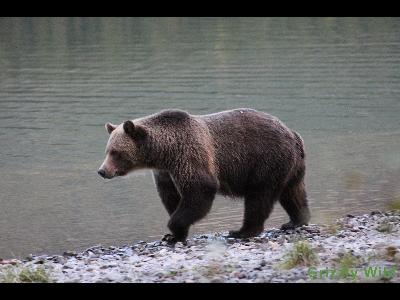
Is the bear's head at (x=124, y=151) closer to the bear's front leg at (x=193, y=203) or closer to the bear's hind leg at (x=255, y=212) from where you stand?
the bear's front leg at (x=193, y=203)

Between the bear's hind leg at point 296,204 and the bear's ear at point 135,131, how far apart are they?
1.87 meters

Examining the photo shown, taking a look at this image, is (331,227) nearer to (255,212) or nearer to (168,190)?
(255,212)

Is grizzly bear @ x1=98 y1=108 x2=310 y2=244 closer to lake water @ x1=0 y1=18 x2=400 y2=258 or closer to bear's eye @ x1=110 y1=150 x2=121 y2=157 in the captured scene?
bear's eye @ x1=110 y1=150 x2=121 y2=157

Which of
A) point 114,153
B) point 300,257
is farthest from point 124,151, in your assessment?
point 300,257

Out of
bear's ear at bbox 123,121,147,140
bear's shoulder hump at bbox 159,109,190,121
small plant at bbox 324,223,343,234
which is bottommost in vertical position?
small plant at bbox 324,223,343,234

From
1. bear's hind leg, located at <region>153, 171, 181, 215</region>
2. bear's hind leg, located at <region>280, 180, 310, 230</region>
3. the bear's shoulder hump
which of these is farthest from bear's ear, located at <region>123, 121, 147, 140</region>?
bear's hind leg, located at <region>280, 180, 310, 230</region>

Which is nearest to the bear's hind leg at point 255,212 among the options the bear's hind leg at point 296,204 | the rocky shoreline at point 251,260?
the rocky shoreline at point 251,260

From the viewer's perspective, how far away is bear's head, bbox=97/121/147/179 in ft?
31.1

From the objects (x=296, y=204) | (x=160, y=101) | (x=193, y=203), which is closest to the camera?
(x=193, y=203)

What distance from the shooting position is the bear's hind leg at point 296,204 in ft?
34.2

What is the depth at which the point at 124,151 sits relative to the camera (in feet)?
31.2

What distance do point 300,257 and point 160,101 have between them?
16909mm

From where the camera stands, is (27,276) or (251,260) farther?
(251,260)
